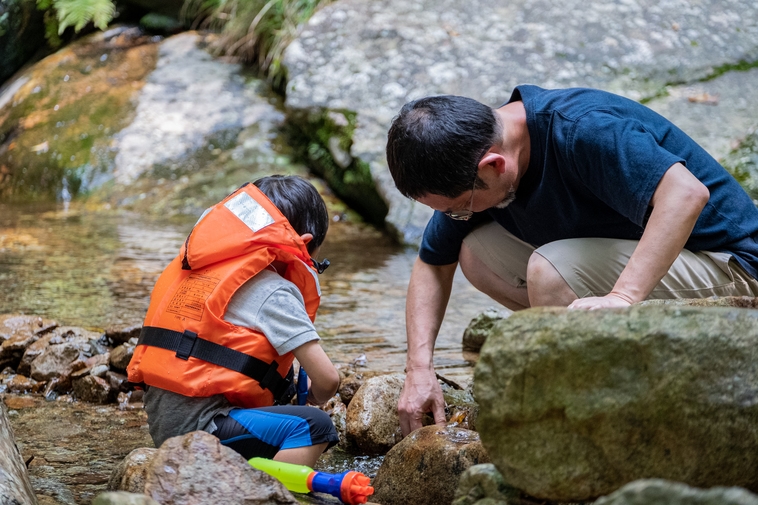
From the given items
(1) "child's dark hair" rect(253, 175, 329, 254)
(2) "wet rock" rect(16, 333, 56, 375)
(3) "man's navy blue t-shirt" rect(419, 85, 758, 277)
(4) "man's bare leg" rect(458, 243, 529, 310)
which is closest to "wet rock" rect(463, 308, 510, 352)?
(4) "man's bare leg" rect(458, 243, 529, 310)

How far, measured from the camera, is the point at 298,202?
2.49 meters

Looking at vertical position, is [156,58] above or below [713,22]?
below

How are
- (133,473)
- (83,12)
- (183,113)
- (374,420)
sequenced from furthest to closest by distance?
(83,12), (183,113), (374,420), (133,473)

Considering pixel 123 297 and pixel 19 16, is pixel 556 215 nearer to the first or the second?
pixel 123 297

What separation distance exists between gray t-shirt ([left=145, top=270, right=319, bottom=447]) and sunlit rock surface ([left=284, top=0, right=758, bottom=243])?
13.2ft

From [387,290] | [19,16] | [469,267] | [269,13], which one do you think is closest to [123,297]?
[387,290]

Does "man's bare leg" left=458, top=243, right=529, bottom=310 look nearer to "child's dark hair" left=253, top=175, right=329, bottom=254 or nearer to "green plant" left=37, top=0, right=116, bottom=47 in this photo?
"child's dark hair" left=253, top=175, right=329, bottom=254

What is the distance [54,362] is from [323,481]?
1731 millimetres

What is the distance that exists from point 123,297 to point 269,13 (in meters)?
5.28

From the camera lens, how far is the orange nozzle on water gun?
79.7 inches

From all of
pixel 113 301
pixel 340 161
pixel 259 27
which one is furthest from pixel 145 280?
pixel 259 27

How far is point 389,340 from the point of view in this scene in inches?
Answer: 153

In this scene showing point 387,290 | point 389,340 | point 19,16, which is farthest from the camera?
point 19,16

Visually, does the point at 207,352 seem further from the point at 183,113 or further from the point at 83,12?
the point at 83,12
